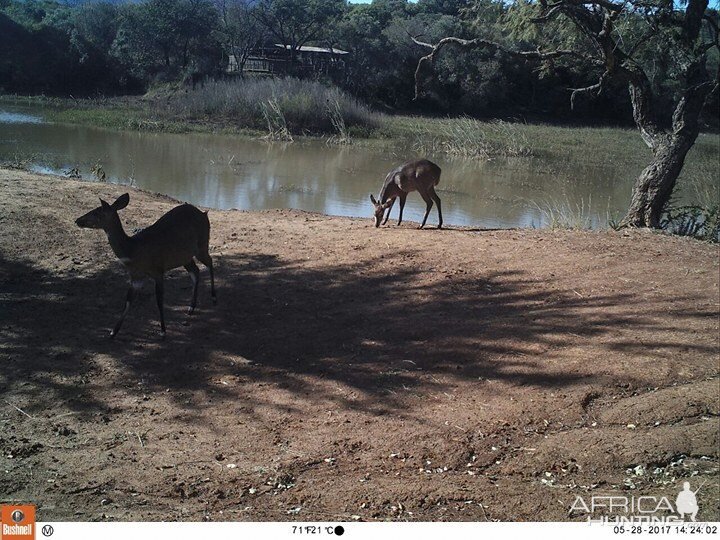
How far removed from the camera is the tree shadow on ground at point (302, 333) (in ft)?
20.6

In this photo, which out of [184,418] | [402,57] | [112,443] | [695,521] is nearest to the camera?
[695,521]

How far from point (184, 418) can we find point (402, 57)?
48542 mm

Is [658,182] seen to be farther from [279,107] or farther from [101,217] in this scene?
[279,107]

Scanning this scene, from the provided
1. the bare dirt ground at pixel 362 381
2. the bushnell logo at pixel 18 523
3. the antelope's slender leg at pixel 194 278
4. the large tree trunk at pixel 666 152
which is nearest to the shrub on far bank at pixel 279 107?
the large tree trunk at pixel 666 152

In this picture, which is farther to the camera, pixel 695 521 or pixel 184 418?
pixel 184 418

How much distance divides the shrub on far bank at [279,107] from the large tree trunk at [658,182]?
2444cm

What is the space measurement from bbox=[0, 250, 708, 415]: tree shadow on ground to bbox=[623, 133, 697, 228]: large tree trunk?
4348mm

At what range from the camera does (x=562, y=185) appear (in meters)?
25.0

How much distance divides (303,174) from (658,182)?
13757mm

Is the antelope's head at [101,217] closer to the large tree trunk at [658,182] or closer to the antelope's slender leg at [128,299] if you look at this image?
the antelope's slender leg at [128,299]

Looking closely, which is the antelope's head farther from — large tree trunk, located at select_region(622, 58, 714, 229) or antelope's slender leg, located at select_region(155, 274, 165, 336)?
large tree trunk, located at select_region(622, 58, 714, 229)

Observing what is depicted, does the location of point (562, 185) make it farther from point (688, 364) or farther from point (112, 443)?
point (112, 443)

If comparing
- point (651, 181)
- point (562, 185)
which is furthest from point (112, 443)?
point (562, 185)

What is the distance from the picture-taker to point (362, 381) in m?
6.28
